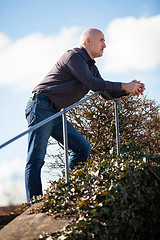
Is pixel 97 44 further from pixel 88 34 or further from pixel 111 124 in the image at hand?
pixel 111 124

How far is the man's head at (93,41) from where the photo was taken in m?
3.92

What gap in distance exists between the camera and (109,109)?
6.39m

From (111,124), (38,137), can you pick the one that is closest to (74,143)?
(38,137)

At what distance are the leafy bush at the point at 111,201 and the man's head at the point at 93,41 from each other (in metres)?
1.38

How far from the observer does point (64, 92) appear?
3.71 m

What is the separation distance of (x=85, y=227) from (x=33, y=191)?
1.22 meters

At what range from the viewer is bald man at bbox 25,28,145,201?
3.54m

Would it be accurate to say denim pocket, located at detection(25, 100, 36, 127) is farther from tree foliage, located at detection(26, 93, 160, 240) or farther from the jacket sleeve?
tree foliage, located at detection(26, 93, 160, 240)

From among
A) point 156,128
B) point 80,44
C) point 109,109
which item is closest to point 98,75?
point 80,44

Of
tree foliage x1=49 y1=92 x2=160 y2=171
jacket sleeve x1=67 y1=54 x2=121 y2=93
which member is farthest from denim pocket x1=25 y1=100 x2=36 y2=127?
tree foliage x1=49 y1=92 x2=160 y2=171

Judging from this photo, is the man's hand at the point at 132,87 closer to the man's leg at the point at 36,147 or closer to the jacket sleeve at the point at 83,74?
the jacket sleeve at the point at 83,74

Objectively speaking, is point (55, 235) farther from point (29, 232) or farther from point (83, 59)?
point (83, 59)

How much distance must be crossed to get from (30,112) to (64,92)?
1.42 ft

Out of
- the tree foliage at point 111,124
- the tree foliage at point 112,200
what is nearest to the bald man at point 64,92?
the tree foliage at point 112,200
